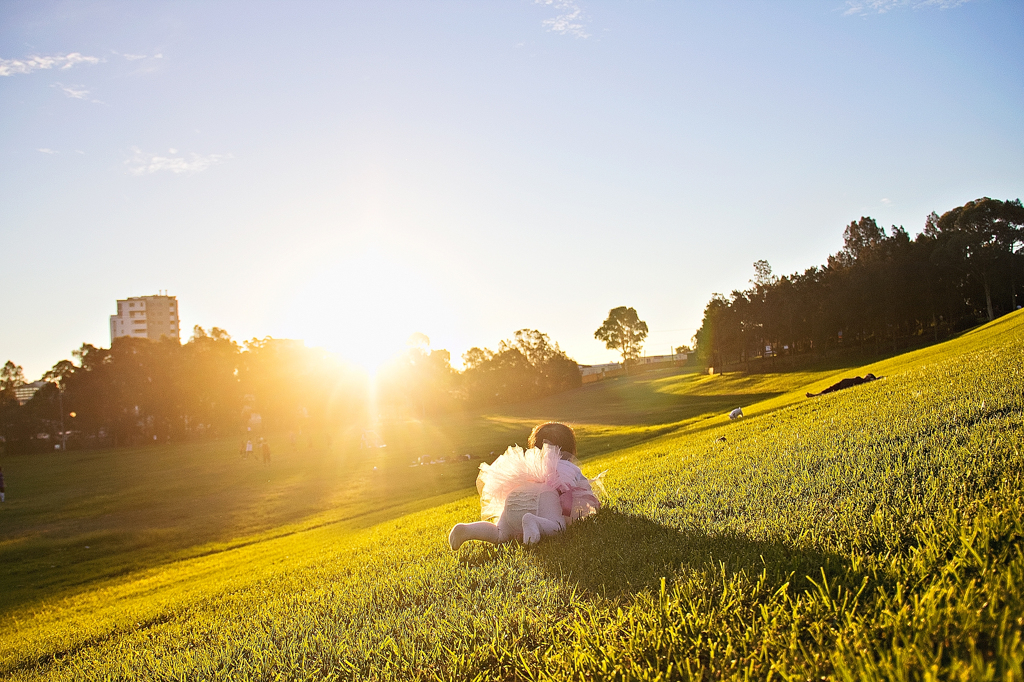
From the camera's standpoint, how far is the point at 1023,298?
192 ft

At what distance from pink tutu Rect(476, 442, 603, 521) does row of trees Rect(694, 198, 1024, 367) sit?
201 ft

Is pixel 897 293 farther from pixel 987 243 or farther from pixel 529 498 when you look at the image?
pixel 529 498

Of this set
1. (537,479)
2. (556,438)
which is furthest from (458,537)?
(556,438)

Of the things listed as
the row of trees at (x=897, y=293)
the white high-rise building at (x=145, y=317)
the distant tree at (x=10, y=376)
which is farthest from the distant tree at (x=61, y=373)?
the white high-rise building at (x=145, y=317)

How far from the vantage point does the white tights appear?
4.68 metres

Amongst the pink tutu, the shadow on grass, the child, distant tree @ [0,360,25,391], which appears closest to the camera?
the shadow on grass

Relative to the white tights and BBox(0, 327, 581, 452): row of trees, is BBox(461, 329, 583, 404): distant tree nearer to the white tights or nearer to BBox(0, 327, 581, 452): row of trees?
BBox(0, 327, 581, 452): row of trees

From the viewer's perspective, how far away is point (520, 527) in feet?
15.9

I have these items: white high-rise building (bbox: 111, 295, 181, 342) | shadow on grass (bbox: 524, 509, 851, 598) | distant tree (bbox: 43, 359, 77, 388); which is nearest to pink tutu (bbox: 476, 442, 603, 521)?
shadow on grass (bbox: 524, 509, 851, 598)

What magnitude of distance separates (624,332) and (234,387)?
232 feet

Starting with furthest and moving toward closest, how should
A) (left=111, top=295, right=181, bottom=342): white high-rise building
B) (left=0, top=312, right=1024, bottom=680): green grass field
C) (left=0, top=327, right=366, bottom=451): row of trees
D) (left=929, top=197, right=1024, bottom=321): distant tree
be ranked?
(left=111, top=295, right=181, bottom=342): white high-rise building, (left=0, top=327, right=366, bottom=451): row of trees, (left=929, top=197, right=1024, bottom=321): distant tree, (left=0, top=312, right=1024, bottom=680): green grass field

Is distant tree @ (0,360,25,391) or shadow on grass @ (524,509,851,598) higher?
distant tree @ (0,360,25,391)

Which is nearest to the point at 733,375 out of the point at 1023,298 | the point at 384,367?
the point at 1023,298

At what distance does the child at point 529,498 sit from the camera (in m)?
4.75
